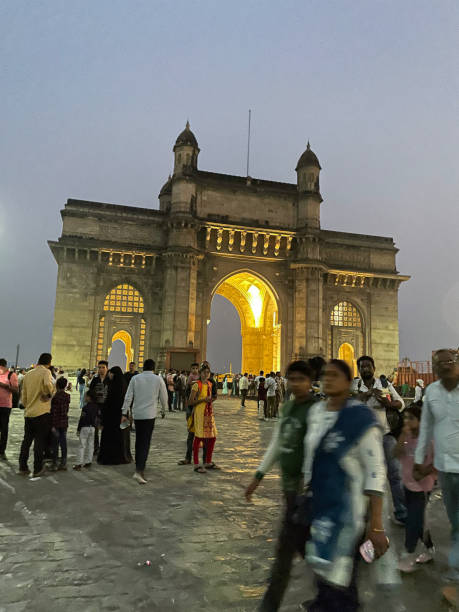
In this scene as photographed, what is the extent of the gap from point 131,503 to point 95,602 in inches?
89.3

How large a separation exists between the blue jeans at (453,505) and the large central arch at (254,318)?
90.8ft

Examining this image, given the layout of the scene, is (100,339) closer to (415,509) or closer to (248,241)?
(248,241)

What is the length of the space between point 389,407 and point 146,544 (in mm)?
2846

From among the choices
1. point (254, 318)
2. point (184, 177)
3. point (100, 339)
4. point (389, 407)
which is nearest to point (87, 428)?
point (389, 407)

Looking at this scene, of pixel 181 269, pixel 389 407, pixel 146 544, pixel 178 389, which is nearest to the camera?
pixel 146 544

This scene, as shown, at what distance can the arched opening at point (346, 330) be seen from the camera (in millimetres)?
30906

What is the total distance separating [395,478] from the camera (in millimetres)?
4699

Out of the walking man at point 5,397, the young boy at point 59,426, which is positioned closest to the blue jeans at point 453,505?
the young boy at point 59,426

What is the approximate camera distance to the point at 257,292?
34219mm

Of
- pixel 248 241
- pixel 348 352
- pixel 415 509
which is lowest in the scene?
pixel 415 509

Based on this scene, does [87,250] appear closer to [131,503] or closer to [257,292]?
[257,292]

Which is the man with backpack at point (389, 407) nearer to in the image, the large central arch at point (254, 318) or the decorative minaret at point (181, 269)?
the decorative minaret at point (181, 269)

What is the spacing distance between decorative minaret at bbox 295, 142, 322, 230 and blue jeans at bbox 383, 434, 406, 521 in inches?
1007

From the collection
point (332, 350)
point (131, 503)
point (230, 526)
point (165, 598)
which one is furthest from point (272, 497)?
point (332, 350)
